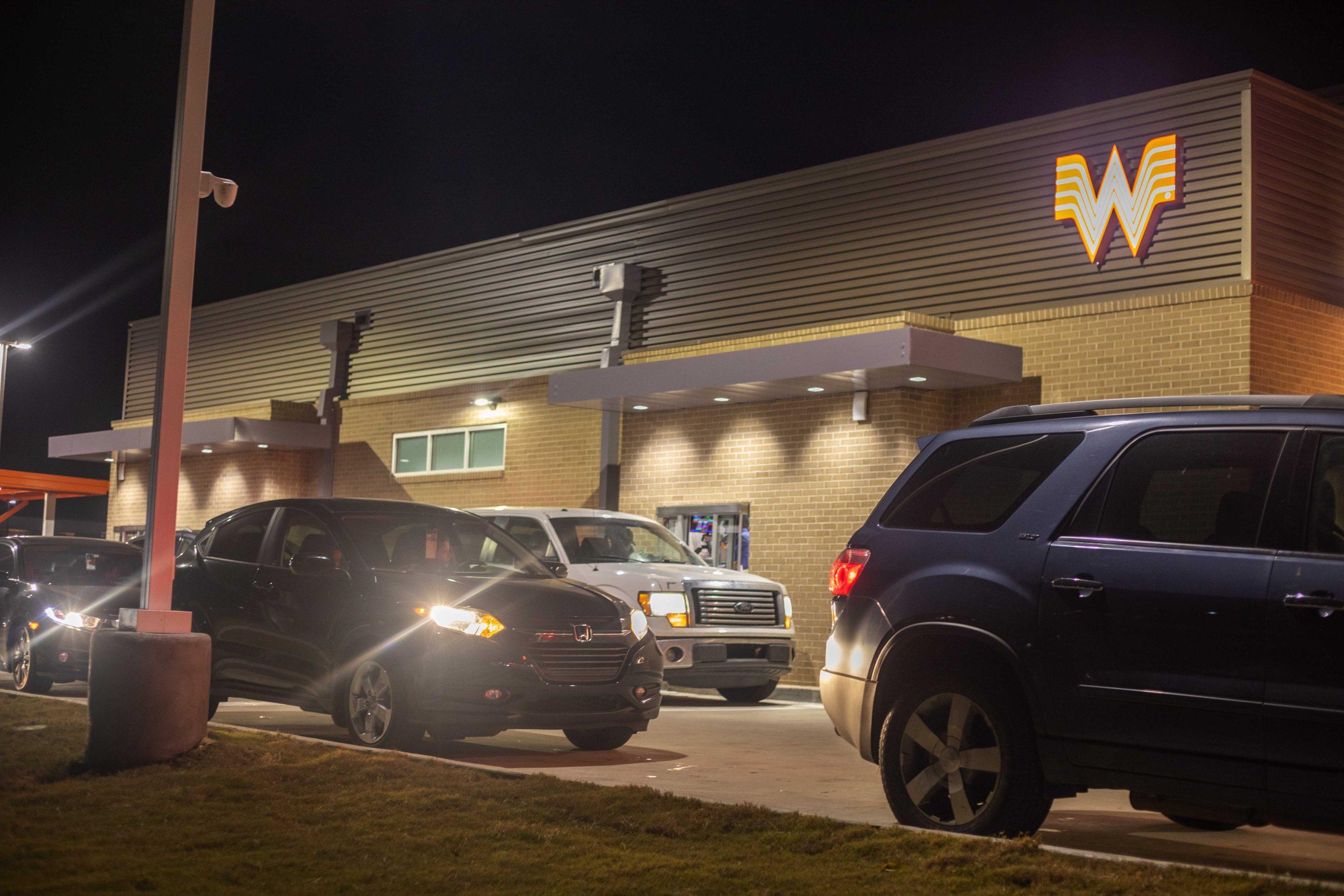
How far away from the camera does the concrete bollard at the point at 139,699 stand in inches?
332

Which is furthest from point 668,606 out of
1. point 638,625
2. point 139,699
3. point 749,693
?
point 139,699

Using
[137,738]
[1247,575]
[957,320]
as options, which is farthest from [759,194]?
[1247,575]

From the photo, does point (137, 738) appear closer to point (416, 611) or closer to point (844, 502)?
point (416, 611)

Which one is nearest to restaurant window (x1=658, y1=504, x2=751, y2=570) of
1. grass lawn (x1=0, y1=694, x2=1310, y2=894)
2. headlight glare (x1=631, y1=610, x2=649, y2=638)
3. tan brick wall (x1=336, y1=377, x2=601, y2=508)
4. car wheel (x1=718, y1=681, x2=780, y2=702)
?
tan brick wall (x1=336, y1=377, x2=601, y2=508)

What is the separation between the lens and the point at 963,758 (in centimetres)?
683

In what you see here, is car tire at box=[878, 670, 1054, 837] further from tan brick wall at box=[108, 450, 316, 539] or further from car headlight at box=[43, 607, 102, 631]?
tan brick wall at box=[108, 450, 316, 539]

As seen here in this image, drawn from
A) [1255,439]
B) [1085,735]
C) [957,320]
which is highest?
[957,320]

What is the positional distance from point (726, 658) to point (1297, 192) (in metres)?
8.31

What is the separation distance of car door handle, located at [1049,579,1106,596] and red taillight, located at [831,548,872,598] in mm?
1160

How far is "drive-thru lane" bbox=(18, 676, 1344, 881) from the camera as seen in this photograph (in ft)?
23.2

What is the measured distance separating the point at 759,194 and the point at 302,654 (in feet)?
42.1

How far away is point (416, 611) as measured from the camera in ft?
32.3

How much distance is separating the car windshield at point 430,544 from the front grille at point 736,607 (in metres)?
2.88

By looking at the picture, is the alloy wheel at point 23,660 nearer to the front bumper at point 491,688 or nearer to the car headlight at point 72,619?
the car headlight at point 72,619
